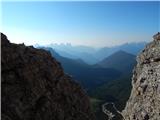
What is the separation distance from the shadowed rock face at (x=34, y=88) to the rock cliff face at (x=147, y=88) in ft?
66.9

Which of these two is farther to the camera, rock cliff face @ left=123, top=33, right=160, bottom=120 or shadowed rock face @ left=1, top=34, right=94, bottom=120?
shadowed rock face @ left=1, top=34, right=94, bottom=120

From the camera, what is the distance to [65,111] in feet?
188

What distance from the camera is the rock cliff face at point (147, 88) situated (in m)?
26.7

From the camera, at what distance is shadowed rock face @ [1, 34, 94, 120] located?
46.2 m

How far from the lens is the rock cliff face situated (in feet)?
87.7

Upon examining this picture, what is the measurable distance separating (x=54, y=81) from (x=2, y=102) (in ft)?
54.3

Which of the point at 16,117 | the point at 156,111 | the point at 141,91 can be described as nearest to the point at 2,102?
the point at 16,117

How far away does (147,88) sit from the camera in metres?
28.8

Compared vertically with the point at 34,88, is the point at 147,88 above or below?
above

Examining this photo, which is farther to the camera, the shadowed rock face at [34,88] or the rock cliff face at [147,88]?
the shadowed rock face at [34,88]

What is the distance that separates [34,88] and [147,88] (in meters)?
26.6

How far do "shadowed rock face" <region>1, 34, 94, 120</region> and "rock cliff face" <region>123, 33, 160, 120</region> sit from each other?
20.4m

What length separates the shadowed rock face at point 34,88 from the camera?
152 ft

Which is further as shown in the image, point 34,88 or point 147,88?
point 34,88
